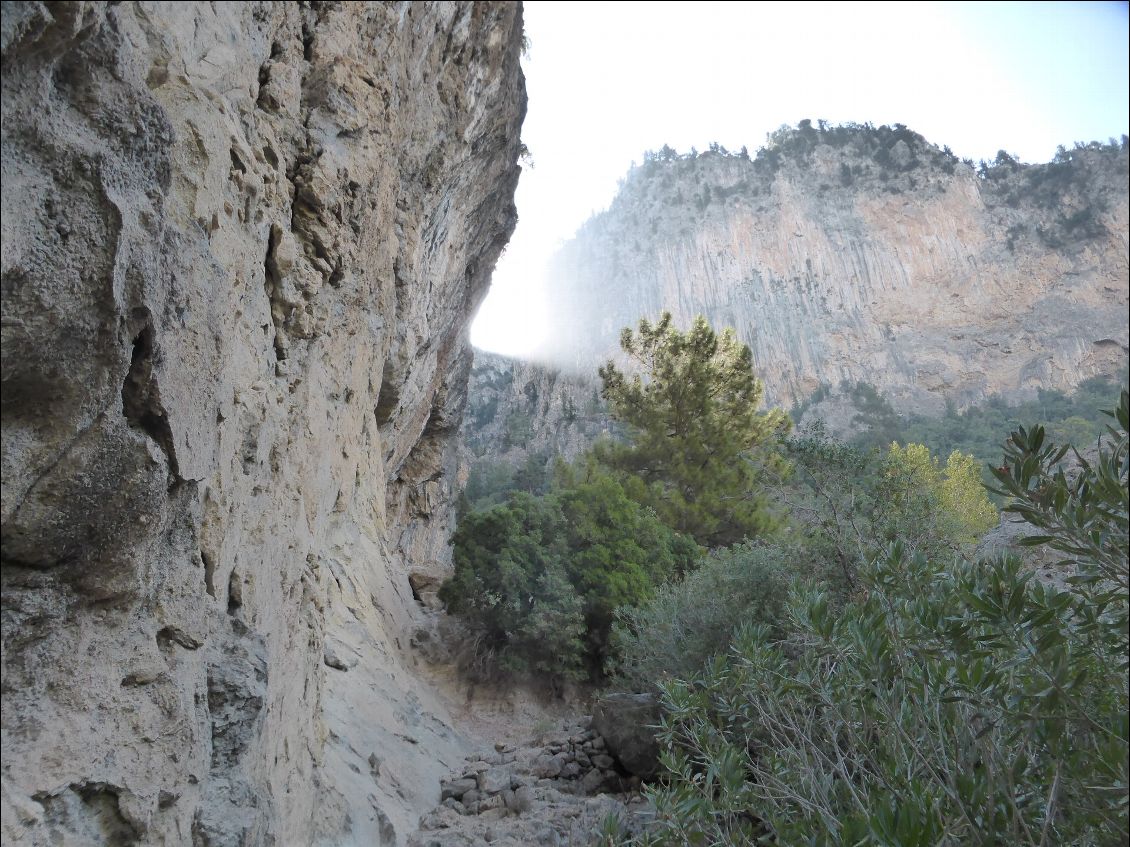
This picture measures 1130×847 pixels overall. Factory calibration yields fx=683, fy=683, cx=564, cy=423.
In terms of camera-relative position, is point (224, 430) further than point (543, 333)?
No

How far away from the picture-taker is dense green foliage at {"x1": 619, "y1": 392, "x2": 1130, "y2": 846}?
1.84m

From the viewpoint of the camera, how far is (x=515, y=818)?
5543mm

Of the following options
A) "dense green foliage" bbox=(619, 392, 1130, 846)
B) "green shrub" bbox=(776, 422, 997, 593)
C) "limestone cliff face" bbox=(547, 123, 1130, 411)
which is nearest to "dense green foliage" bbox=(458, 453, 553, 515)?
"limestone cliff face" bbox=(547, 123, 1130, 411)

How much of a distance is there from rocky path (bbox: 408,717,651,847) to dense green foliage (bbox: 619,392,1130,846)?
194 centimetres

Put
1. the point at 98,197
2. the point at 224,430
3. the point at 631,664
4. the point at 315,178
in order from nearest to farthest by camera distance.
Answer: the point at 98,197 < the point at 224,430 < the point at 315,178 < the point at 631,664

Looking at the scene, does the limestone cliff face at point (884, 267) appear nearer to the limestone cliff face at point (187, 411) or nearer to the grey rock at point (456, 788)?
the grey rock at point (456, 788)

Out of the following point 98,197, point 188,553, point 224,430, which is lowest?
point 188,553

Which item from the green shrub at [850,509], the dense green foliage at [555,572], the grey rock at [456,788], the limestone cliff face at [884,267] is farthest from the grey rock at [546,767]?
the limestone cliff face at [884,267]

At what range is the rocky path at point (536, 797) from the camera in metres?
5.01

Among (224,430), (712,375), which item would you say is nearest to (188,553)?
(224,430)

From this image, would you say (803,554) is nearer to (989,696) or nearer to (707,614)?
(707,614)

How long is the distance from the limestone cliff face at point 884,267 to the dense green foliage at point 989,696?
208 feet

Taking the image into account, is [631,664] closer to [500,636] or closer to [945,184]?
[500,636]

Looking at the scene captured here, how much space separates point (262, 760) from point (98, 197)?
2.54 meters
